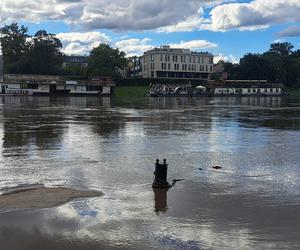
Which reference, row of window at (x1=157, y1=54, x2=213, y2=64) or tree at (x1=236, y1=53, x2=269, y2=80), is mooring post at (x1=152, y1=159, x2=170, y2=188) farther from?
row of window at (x1=157, y1=54, x2=213, y2=64)

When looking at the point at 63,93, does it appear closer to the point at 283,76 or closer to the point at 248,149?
the point at 283,76

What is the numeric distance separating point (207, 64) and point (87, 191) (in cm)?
17904

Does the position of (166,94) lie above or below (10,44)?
below

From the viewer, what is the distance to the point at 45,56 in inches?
5787

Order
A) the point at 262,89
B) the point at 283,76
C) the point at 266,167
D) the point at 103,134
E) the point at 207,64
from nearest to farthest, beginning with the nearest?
the point at 266,167, the point at 103,134, the point at 262,89, the point at 283,76, the point at 207,64

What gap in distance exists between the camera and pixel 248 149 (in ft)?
68.2

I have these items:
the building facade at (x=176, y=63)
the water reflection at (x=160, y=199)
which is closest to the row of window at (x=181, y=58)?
the building facade at (x=176, y=63)

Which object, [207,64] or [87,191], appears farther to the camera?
[207,64]

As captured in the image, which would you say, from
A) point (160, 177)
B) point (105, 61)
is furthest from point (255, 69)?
point (160, 177)

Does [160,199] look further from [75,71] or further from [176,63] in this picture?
[176,63]

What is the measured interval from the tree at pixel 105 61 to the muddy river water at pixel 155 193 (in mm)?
120540

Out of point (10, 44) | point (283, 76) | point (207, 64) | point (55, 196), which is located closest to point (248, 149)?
point (55, 196)

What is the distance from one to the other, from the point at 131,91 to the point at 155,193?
402 ft

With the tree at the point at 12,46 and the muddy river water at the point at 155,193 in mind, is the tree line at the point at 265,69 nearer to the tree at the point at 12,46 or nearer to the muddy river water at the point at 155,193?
the tree at the point at 12,46
